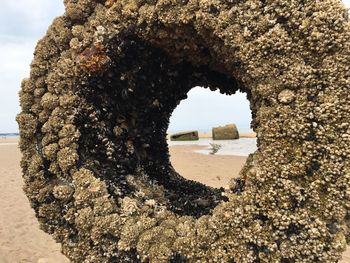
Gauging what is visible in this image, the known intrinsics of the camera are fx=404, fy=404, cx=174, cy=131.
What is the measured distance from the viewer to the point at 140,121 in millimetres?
3715

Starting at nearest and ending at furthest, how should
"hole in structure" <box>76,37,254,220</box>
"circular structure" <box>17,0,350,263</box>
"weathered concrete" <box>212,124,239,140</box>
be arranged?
"circular structure" <box>17,0,350,263</box>
"hole in structure" <box>76,37,254,220</box>
"weathered concrete" <box>212,124,239,140</box>

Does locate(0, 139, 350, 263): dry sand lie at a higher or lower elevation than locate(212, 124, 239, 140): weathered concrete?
lower

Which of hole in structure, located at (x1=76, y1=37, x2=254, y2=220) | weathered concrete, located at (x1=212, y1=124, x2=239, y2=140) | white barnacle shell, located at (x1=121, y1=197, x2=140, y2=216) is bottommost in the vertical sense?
weathered concrete, located at (x1=212, y1=124, x2=239, y2=140)

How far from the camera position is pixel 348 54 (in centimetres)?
228

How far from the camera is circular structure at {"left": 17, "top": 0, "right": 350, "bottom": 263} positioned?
231 centimetres

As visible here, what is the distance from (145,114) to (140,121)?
8 cm

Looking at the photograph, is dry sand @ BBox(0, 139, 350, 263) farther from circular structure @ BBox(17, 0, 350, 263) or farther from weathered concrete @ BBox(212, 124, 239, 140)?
weathered concrete @ BBox(212, 124, 239, 140)

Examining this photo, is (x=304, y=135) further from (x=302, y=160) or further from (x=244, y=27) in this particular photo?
(x=244, y=27)

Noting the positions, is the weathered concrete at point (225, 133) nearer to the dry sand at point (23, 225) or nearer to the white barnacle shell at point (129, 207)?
the dry sand at point (23, 225)

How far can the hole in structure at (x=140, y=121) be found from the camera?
123 inches

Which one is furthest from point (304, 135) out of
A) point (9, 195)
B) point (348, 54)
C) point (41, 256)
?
point (9, 195)

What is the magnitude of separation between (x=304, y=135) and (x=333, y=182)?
310 mm

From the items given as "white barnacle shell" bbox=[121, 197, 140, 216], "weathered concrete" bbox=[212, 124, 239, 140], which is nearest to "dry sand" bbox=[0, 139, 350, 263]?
"white barnacle shell" bbox=[121, 197, 140, 216]

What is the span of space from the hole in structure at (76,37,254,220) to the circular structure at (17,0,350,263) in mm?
13
